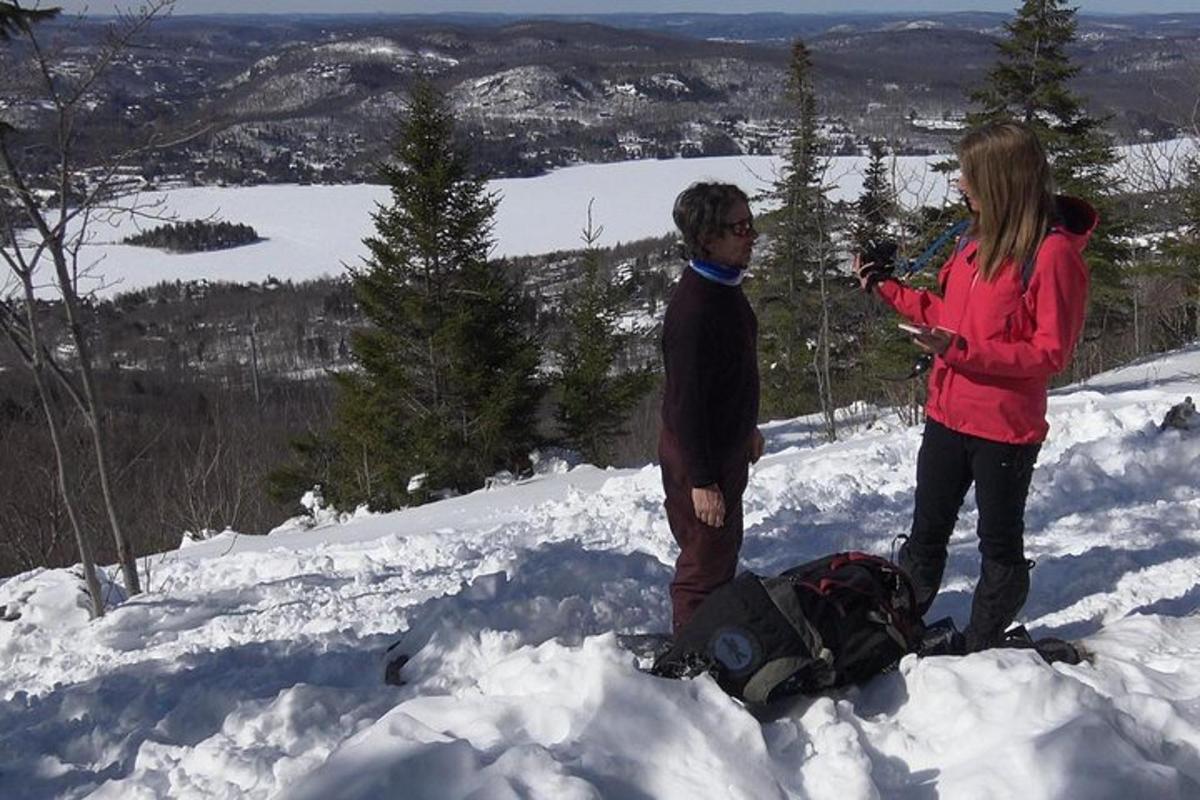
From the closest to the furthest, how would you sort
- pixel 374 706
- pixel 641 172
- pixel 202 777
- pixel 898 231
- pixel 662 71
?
pixel 202 777 < pixel 374 706 < pixel 898 231 < pixel 641 172 < pixel 662 71

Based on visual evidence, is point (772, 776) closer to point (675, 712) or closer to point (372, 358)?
point (675, 712)

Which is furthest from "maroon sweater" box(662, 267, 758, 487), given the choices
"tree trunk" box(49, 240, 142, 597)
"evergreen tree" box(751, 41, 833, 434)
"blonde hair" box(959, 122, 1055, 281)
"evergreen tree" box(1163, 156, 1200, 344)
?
"evergreen tree" box(1163, 156, 1200, 344)

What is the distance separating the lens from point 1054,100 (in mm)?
20688

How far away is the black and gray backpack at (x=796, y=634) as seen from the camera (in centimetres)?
294

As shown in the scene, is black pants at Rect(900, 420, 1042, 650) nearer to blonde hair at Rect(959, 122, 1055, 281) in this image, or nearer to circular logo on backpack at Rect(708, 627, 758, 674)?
blonde hair at Rect(959, 122, 1055, 281)

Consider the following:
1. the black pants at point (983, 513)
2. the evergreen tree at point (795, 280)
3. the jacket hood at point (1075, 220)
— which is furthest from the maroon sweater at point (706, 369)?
the evergreen tree at point (795, 280)

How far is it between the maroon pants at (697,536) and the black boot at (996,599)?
83 cm

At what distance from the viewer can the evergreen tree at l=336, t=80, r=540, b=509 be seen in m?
19.2

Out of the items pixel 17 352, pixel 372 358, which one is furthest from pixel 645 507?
pixel 372 358

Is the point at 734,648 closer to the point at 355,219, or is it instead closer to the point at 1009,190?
the point at 1009,190

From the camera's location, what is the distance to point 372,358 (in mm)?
19734

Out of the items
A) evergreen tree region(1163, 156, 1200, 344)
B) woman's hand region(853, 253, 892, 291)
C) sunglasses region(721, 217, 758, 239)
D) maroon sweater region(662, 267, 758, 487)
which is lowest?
evergreen tree region(1163, 156, 1200, 344)

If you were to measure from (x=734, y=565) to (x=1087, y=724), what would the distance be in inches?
53.5

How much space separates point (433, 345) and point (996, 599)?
16.7 m
